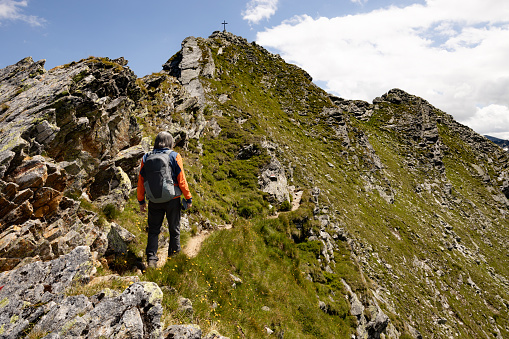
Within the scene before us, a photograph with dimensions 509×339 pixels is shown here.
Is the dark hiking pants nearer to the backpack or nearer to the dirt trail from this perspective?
the backpack

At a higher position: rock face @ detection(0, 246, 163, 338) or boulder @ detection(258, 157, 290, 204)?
boulder @ detection(258, 157, 290, 204)

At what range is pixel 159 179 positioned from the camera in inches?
283

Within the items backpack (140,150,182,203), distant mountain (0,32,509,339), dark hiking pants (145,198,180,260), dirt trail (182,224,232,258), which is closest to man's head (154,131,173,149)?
backpack (140,150,182,203)

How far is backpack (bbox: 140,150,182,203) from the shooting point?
7.16 metres

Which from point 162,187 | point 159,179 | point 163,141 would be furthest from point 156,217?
point 163,141

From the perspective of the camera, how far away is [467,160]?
89438 mm

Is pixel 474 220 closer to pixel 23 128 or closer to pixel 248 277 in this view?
pixel 248 277

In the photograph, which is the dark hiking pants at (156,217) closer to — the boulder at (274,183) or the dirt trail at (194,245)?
the dirt trail at (194,245)

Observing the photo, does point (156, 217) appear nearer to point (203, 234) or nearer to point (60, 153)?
point (60, 153)

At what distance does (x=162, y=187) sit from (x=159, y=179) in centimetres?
26

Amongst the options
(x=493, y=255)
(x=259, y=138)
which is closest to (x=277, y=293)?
(x=259, y=138)

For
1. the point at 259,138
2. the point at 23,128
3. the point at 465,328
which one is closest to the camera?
the point at 23,128

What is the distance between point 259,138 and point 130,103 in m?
17.1

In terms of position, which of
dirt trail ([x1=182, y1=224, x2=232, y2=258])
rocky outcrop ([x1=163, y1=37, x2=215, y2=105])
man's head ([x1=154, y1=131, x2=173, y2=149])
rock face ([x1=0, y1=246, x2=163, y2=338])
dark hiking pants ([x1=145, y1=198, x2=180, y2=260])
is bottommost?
dirt trail ([x1=182, y1=224, x2=232, y2=258])
